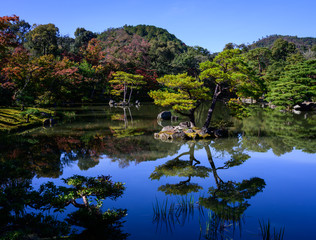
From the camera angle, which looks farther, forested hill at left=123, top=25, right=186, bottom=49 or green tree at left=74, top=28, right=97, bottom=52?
forested hill at left=123, top=25, right=186, bottom=49

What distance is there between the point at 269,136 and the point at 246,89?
3.45 metres

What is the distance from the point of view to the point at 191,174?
26.3 ft

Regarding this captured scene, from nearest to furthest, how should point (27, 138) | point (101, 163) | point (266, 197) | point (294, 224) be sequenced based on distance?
1. point (294, 224)
2. point (266, 197)
3. point (101, 163)
4. point (27, 138)

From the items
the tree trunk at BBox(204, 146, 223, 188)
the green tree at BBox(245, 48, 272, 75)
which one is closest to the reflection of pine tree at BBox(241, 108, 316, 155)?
the tree trunk at BBox(204, 146, 223, 188)

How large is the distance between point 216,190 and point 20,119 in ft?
46.6

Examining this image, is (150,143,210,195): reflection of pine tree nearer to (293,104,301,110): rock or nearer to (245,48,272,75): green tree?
(293,104,301,110): rock

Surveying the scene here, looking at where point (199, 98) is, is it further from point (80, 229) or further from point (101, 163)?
point (80, 229)

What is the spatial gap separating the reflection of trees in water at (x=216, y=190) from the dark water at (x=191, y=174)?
0.02 m

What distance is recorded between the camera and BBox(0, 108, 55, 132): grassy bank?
14.2 metres

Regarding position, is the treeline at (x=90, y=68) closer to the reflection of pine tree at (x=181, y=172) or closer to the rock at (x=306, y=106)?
the rock at (x=306, y=106)

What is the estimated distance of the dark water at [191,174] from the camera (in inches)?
200

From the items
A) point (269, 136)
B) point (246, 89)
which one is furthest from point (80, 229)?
point (269, 136)

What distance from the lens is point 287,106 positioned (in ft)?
94.4

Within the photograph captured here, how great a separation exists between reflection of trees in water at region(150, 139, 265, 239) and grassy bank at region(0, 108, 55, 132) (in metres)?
10.0
